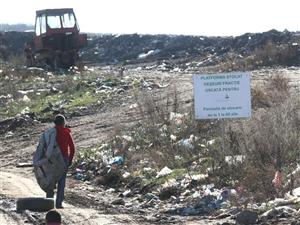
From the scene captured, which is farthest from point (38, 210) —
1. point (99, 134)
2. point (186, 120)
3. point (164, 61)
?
point (164, 61)

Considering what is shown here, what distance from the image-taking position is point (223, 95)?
11.9m

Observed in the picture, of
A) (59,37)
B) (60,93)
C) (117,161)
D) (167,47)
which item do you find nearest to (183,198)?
(117,161)

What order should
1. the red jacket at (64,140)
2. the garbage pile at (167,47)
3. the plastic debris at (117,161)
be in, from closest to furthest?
the red jacket at (64,140), the plastic debris at (117,161), the garbage pile at (167,47)

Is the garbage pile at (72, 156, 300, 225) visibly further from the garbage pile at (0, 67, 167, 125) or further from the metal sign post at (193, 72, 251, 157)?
the garbage pile at (0, 67, 167, 125)

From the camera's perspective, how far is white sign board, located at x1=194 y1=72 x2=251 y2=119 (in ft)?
38.9

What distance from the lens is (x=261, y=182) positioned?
34.3ft

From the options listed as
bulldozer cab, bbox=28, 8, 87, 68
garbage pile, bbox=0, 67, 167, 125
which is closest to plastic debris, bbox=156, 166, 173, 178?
garbage pile, bbox=0, 67, 167, 125

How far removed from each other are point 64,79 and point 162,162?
15544mm

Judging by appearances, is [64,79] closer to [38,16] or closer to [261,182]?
[38,16]

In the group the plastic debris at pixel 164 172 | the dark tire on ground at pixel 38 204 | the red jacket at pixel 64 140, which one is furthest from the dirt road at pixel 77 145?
the plastic debris at pixel 164 172

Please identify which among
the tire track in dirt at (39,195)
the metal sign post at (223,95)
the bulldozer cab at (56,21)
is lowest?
the tire track in dirt at (39,195)

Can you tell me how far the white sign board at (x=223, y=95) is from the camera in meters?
11.8

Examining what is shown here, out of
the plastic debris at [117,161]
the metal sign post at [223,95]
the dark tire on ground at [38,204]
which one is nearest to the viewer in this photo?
the dark tire on ground at [38,204]

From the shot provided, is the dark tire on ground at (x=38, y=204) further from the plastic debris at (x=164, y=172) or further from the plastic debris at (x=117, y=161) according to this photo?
the plastic debris at (x=117, y=161)
